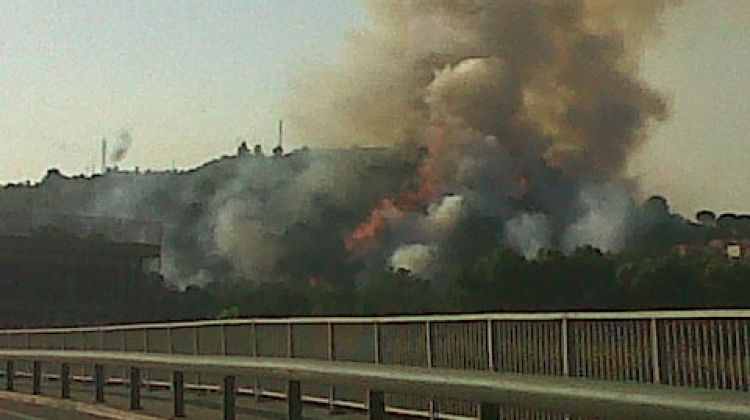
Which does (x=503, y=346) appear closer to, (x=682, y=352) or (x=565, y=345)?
(x=565, y=345)

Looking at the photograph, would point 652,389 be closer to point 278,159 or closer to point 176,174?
point 278,159

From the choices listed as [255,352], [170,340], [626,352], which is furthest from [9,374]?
[626,352]

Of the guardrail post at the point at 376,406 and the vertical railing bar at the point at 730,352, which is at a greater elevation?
the vertical railing bar at the point at 730,352

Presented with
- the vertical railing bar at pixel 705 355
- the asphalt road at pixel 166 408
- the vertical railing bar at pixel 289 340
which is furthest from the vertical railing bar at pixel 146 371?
the vertical railing bar at pixel 705 355

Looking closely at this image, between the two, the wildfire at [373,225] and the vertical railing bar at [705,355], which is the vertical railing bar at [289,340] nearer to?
the vertical railing bar at [705,355]

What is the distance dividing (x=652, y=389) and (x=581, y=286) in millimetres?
66448

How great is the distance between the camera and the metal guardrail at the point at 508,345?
11781mm

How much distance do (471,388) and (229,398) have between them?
5595mm

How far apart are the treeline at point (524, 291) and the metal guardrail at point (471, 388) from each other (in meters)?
43.2

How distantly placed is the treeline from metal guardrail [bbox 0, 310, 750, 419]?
1534 inches

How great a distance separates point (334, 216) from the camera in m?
121

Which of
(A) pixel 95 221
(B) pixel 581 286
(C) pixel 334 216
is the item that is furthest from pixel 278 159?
(B) pixel 581 286

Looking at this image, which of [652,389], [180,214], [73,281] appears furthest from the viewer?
[180,214]

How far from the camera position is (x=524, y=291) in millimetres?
74562
